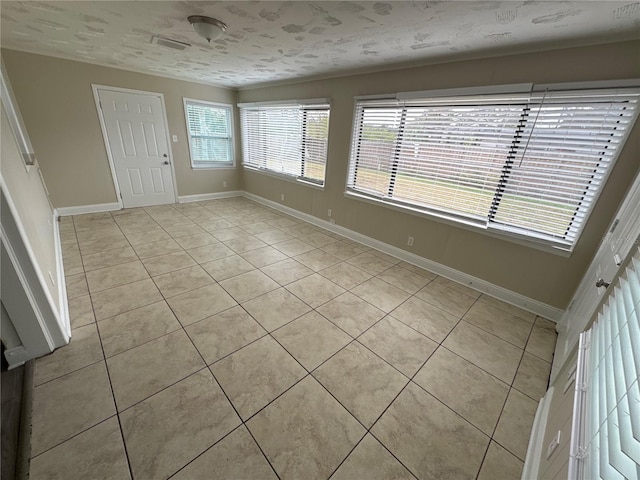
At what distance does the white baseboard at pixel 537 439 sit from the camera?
1.22 metres

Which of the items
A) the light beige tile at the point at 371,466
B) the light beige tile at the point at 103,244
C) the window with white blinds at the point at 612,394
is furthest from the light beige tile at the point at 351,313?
the light beige tile at the point at 103,244

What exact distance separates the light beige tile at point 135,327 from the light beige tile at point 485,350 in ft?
7.50

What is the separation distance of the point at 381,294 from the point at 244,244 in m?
2.04

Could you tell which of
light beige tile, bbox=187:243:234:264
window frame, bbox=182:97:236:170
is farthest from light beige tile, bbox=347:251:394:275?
window frame, bbox=182:97:236:170

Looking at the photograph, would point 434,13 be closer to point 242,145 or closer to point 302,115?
point 302,115

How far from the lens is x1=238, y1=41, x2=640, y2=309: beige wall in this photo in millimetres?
1878

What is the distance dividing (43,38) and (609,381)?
5.24 metres

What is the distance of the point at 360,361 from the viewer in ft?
5.98

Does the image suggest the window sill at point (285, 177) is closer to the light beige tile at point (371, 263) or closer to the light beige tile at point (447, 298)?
the light beige tile at point (371, 263)

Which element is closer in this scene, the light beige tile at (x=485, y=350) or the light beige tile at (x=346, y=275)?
the light beige tile at (x=485, y=350)

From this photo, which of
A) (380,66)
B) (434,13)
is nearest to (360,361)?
(434,13)

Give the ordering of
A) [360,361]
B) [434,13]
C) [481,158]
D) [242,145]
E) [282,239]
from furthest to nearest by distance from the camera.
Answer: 1. [242,145]
2. [282,239]
3. [481,158]
4. [360,361]
5. [434,13]

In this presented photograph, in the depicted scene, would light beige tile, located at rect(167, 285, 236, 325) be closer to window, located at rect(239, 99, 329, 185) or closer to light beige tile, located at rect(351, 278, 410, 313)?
light beige tile, located at rect(351, 278, 410, 313)

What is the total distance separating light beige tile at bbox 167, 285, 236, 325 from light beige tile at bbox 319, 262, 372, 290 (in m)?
1.12
